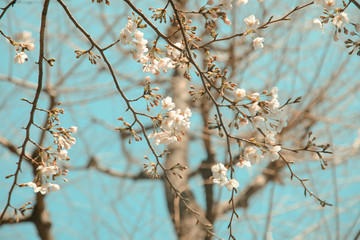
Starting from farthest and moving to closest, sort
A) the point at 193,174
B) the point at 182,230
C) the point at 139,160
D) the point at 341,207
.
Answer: the point at 139,160, the point at 193,174, the point at 341,207, the point at 182,230

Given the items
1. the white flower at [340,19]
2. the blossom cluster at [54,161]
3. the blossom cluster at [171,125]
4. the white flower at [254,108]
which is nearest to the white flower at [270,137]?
the white flower at [254,108]

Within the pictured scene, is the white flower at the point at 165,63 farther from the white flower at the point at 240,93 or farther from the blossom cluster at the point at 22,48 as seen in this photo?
the blossom cluster at the point at 22,48

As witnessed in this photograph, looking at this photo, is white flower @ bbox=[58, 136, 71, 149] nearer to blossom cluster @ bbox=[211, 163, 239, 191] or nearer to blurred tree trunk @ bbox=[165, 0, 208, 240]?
blossom cluster @ bbox=[211, 163, 239, 191]

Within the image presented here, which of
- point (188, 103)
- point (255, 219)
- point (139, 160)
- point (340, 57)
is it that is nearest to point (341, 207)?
point (255, 219)

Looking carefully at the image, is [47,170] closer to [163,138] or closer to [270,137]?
[163,138]

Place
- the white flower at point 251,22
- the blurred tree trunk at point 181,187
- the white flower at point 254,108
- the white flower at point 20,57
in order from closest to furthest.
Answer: the white flower at point 254,108, the white flower at point 251,22, the white flower at point 20,57, the blurred tree trunk at point 181,187

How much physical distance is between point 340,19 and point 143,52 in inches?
26.2

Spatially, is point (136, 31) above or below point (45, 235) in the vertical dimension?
above

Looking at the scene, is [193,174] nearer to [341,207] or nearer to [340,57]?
[341,207]

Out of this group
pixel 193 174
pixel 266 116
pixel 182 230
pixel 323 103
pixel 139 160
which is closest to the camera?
pixel 266 116

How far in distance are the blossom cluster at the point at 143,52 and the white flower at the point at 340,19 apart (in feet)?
1.69

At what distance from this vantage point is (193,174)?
3395mm

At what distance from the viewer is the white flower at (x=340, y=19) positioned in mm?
1142

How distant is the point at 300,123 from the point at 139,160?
1.60 m
